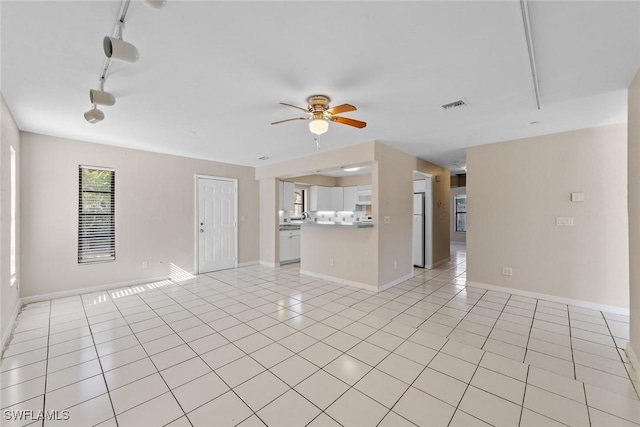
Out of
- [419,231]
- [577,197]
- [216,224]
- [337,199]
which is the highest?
[337,199]

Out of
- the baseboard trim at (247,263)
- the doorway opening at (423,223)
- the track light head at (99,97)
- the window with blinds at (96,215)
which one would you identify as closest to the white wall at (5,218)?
the window with blinds at (96,215)

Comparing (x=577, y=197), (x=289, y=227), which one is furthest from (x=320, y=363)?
(x=289, y=227)

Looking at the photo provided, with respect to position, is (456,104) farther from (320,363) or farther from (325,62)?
(320,363)

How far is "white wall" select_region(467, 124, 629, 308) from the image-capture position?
3.47 metres

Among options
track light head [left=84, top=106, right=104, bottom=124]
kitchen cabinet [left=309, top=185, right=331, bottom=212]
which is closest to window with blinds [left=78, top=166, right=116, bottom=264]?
track light head [left=84, top=106, right=104, bottom=124]

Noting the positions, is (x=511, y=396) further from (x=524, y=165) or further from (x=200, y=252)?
(x=200, y=252)

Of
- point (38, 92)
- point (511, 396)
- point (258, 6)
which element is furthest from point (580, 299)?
point (38, 92)

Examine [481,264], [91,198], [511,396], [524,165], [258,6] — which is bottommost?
[511,396]

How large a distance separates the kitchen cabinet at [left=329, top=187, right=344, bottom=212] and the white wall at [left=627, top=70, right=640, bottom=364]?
20.6 ft

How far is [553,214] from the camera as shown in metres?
3.87

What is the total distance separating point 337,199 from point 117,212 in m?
5.56

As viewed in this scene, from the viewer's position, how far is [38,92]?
255cm

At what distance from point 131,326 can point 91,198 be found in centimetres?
263

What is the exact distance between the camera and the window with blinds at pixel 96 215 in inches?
169
